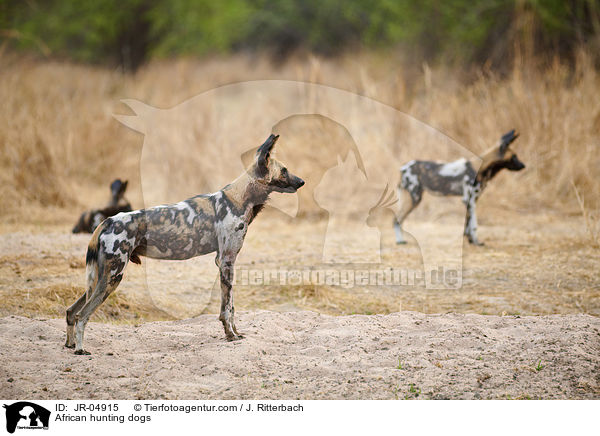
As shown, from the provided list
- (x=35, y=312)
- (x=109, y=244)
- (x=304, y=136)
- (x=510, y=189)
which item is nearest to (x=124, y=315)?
(x=35, y=312)

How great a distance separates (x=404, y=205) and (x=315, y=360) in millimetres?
4749

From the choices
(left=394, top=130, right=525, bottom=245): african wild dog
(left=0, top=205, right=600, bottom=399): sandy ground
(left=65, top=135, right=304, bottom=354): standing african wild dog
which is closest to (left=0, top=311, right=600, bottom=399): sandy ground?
(left=0, top=205, right=600, bottom=399): sandy ground

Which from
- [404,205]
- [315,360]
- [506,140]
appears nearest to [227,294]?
[315,360]

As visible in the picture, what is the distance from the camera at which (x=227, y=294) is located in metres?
4.93

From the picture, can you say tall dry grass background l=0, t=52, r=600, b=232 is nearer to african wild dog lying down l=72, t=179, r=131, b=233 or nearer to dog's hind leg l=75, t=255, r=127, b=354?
african wild dog lying down l=72, t=179, r=131, b=233

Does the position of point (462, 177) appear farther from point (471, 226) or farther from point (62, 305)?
point (62, 305)

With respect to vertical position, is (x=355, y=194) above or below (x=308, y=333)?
above

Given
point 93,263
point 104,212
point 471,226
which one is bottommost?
point 93,263

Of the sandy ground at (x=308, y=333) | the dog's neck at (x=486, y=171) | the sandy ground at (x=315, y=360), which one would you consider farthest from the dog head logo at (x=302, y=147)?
the sandy ground at (x=315, y=360)

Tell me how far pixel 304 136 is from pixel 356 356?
693 centimetres

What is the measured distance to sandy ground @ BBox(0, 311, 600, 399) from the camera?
425 cm

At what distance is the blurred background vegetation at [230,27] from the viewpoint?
20.2 m
